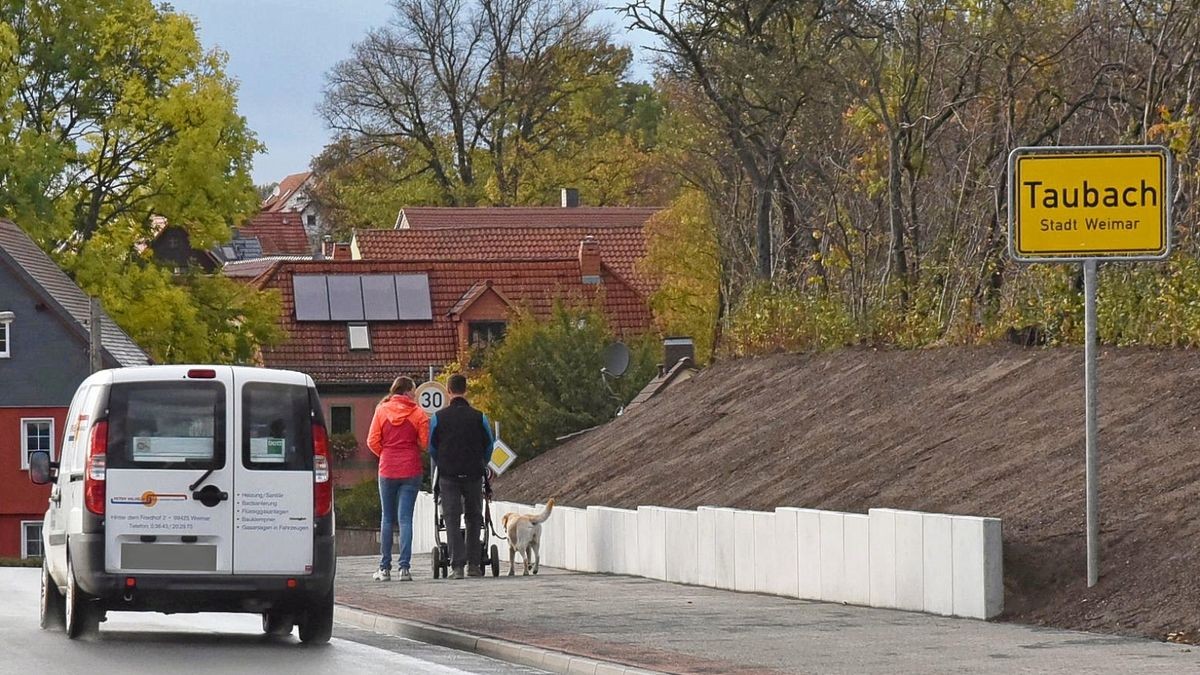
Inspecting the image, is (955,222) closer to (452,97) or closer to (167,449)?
(167,449)

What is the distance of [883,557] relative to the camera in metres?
16.9

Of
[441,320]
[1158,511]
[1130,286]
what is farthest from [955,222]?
[441,320]

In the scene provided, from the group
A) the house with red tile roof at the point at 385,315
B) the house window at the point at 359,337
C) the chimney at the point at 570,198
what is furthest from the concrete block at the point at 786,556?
the chimney at the point at 570,198

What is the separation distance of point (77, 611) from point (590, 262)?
6401cm

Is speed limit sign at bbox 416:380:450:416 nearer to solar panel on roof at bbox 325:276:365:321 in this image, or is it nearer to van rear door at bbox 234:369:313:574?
van rear door at bbox 234:369:313:574

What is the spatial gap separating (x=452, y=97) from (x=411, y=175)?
13.8ft

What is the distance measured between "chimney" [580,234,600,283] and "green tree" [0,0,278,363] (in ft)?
76.2

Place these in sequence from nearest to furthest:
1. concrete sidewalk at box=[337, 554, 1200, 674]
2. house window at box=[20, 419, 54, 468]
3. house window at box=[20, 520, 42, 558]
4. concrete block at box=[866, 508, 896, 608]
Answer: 1. concrete sidewalk at box=[337, 554, 1200, 674]
2. concrete block at box=[866, 508, 896, 608]
3. house window at box=[20, 520, 42, 558]
4. house window at box=[20, 419, 54, 468]

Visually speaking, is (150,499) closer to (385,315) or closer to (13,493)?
(13,493)

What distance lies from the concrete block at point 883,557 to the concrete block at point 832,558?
0.55 metres

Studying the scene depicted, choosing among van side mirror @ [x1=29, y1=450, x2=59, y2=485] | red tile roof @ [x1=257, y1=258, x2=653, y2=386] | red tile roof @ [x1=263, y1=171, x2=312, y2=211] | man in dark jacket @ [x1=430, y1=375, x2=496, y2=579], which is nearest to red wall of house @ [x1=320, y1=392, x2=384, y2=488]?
red tile roof @ [x1=257, y1=258, x2=653, y2=386]

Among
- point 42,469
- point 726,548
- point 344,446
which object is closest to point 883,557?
point 726,548

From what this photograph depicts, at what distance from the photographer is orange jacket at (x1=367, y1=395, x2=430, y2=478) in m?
21.5

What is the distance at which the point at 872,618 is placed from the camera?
1619 cm
